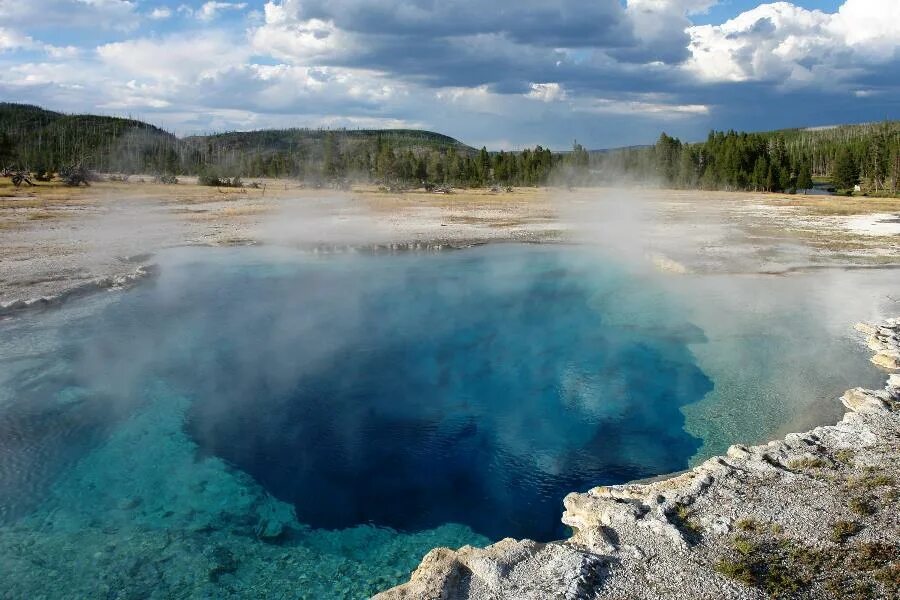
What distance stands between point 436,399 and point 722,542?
5.50 metres

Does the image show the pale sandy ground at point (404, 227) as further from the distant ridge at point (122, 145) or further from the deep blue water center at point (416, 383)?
the distant ridge at point (122, 145)

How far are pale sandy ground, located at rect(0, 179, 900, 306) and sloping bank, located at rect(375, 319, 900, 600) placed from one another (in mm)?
13667

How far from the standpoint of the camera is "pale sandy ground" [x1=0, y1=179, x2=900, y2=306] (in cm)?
2084

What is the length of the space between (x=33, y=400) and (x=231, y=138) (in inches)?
6590

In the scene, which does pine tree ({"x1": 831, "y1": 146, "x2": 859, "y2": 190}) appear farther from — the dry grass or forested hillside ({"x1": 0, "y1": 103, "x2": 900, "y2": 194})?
the dry grass

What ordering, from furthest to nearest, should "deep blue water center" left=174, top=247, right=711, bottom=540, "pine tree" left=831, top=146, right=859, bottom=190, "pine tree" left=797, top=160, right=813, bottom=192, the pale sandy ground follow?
"pine tree" left=797, top=160, right=813, bottom=192, "pine tree" left=831, top=146, right=859, bottom=190, the pale sandy ground, "deep blue water center" left=174, top=247, right=711, bottom=540

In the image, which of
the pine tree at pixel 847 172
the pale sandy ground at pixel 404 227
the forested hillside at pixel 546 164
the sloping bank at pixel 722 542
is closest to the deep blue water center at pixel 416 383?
the sloping bank at pixel 722 542

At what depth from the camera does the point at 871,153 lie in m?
71.6

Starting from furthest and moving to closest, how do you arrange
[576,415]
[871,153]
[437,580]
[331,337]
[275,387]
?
[871,153], [331,337], [275,387], [576,415], [437,580]

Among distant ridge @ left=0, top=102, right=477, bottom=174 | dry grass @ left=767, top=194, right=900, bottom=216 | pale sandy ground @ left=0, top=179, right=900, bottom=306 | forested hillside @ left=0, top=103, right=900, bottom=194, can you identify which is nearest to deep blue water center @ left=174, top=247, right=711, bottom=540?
pale sandy ground @ left=0, top=179, right=900, bottom=306

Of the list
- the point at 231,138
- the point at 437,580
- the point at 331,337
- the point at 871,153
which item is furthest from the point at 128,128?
the point at 437,580

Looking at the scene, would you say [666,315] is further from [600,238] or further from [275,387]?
[600,238]

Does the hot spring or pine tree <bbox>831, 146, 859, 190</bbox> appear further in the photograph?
pine tree <bbox>831, 146, 859, 190</bbox>

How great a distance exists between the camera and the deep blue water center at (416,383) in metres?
8.13
